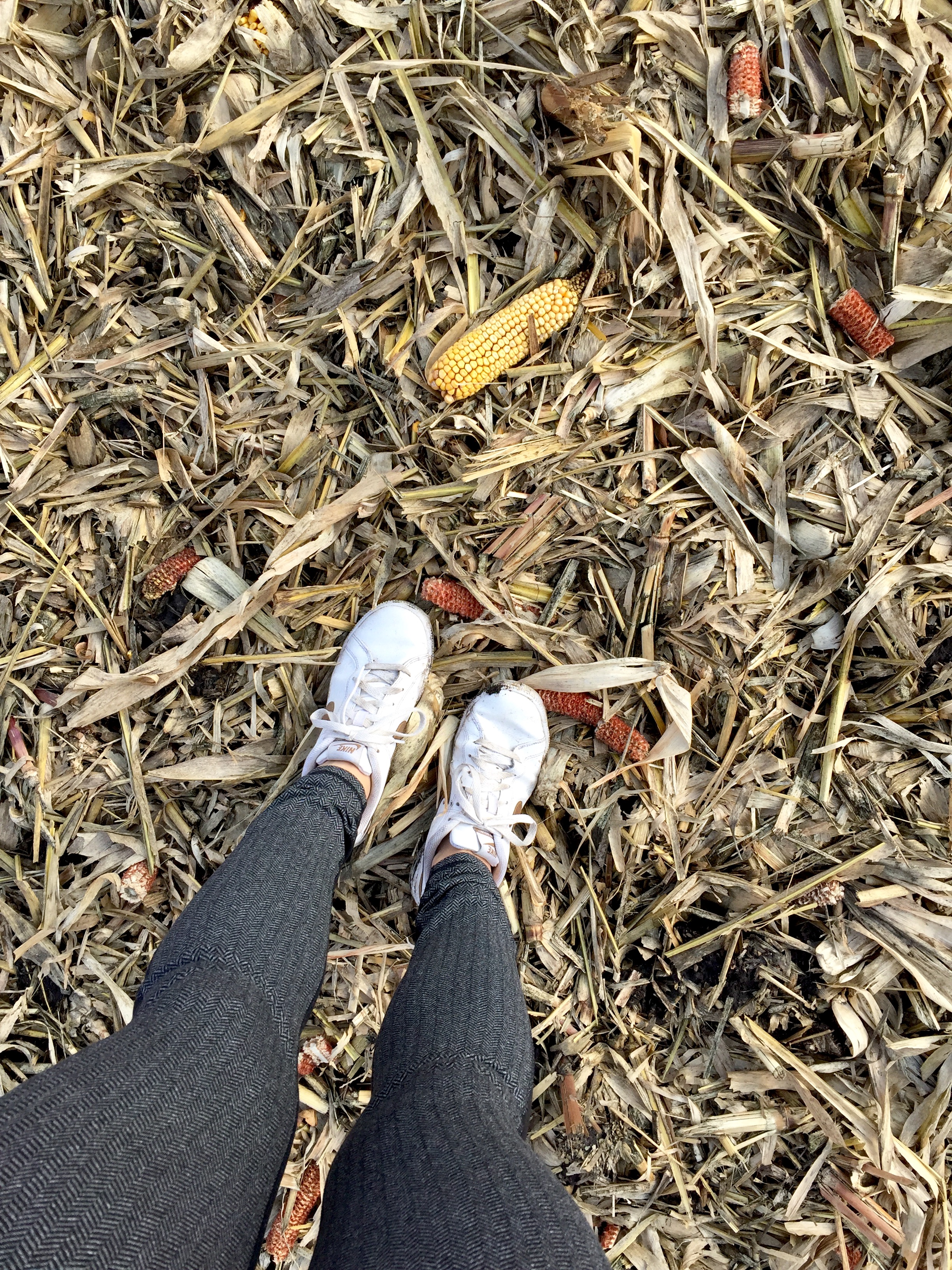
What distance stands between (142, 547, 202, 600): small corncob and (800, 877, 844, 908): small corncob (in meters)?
2.35

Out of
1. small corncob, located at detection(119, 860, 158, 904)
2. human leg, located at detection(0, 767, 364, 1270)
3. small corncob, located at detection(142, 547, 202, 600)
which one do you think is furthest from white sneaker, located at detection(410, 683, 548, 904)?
small corncob, located at detection(142, 547, 202, 600)

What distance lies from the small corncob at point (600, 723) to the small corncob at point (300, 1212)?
183cm

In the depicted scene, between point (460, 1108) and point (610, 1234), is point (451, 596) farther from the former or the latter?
point (610, 1234)

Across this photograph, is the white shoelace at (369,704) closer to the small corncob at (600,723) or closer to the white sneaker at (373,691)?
the white sneaker at (373,691)

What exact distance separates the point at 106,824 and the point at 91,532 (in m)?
1.04

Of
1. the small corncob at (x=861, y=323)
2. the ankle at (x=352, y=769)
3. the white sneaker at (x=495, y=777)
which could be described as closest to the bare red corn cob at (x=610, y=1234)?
the white sneaker at (x=495, y=777)

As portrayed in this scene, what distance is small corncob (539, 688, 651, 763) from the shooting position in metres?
2.54

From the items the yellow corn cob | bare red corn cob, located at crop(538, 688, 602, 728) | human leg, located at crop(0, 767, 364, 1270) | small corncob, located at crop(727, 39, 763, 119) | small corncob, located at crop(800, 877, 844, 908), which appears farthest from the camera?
bare red corn cob, located at crop(538, 688, 602, 728)

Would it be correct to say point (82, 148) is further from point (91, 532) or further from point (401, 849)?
point (401, 849)

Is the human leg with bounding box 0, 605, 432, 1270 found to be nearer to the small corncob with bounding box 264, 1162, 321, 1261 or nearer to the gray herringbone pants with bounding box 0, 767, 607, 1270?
the gray herringbone pants with bounding box 0, 767, 607, 1270

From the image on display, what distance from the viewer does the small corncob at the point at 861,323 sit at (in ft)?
7.73

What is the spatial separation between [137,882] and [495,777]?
1303 mm

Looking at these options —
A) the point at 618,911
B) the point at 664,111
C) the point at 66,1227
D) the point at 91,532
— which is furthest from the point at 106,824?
the point at 664,111

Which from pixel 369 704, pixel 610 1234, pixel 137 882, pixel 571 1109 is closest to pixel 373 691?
pixel 369 704
